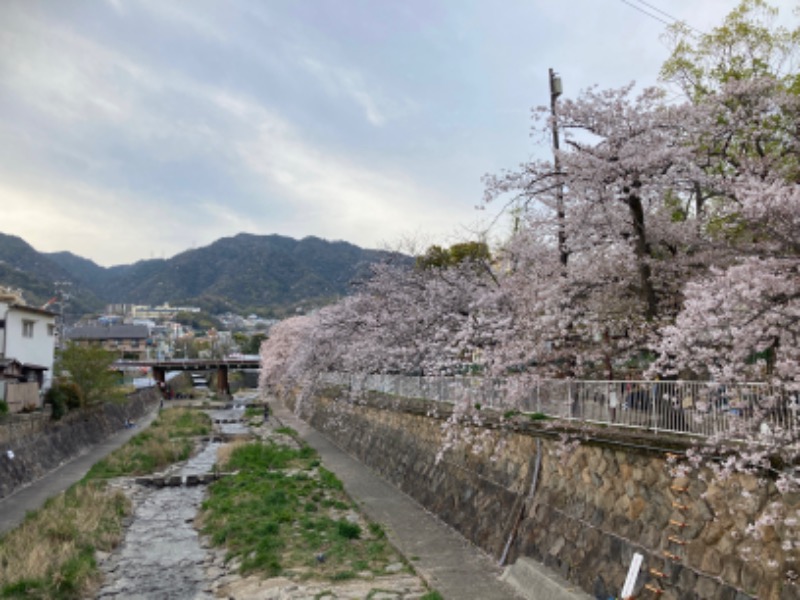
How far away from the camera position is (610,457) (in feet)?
31.4

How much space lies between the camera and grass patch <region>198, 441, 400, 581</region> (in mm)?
12633

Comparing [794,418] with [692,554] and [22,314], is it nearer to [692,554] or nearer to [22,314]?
[692,554]

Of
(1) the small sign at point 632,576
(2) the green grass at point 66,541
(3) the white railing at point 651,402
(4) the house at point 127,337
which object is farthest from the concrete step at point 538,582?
(4) the house at point 127,337

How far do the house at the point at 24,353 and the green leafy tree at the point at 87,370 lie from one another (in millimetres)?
1371

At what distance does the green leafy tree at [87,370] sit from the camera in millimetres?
35656

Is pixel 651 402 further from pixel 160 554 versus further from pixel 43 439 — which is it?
pixel 43 439

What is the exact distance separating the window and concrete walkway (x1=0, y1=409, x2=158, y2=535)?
7757 mm

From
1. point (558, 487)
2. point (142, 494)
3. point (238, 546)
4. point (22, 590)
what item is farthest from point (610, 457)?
point (142, 494)

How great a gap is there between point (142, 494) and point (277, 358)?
2726 cm

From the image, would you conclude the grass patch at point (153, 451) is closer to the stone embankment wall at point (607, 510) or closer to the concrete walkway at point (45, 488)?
the concrete walkway at point (45, 488)

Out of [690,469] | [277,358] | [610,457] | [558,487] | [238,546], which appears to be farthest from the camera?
[277,358]

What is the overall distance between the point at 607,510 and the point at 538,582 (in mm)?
1793

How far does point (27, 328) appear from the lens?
116ft

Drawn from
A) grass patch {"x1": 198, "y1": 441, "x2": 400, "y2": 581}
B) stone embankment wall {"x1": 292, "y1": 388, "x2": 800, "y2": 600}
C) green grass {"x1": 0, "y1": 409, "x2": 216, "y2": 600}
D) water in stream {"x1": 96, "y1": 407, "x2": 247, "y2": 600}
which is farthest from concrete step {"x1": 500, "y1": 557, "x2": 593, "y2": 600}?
green grass {"x1": 0, "y1": 409, "x2": 216, "y2": 600}
